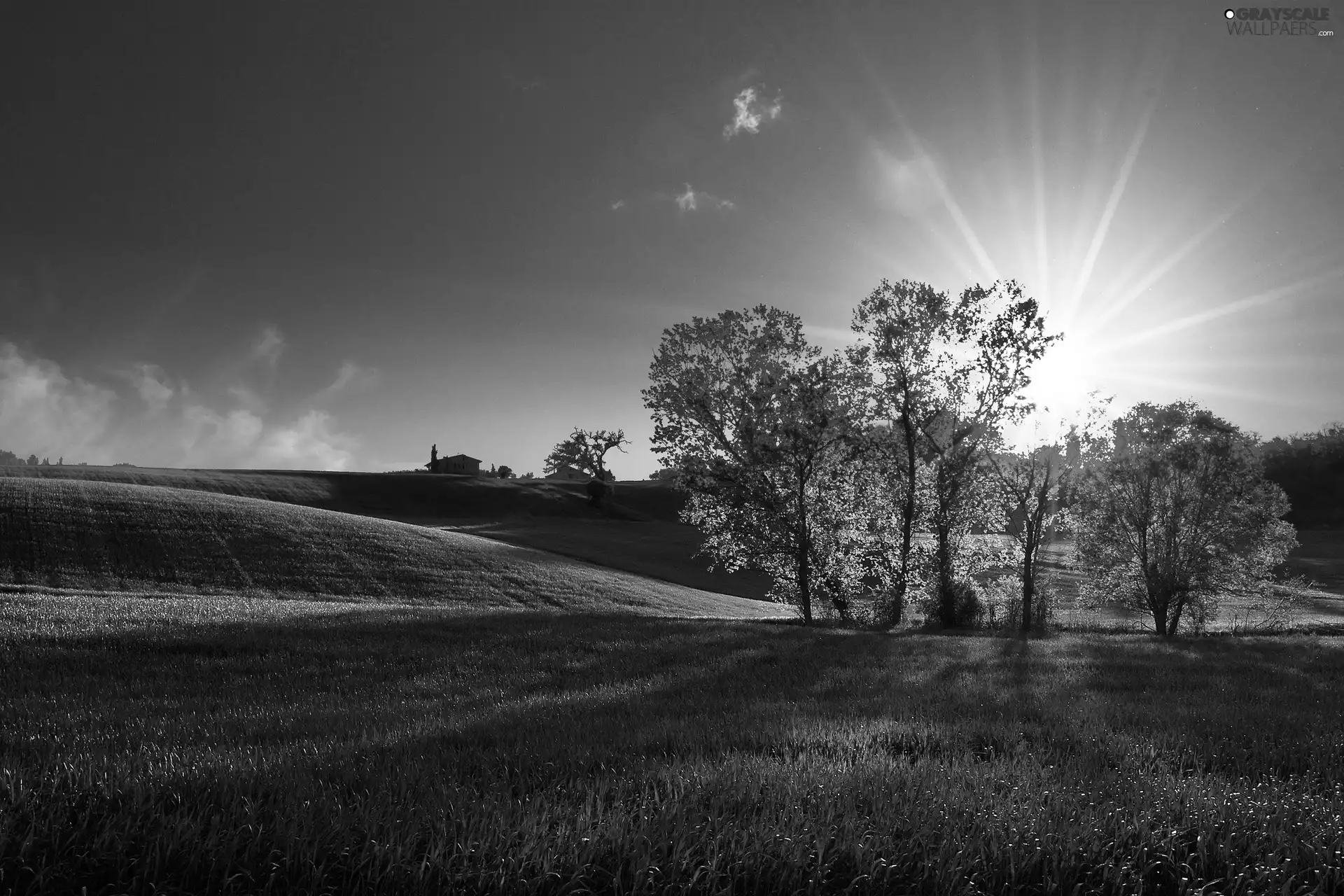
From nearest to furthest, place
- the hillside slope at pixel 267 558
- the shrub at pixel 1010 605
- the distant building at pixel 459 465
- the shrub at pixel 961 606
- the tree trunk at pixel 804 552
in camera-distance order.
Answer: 1. the shrub at pixel 961 606
2. the tree trunk at pixel 804 552
3. the shrub at pixel 1010 605
4. the hillside slope at pixel 267 558
5. the distant building at pixel 459 465

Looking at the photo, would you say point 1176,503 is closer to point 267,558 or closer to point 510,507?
point 267,558

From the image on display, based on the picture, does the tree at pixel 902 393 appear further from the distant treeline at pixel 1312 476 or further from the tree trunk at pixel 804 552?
the distant treeline at pixel 1312 476

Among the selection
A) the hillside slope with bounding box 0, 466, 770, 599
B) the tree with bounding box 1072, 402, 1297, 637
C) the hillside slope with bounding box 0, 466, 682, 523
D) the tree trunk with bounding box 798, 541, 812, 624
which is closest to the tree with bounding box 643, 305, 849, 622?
the tree trunk with bounding box 798, 541, 812, 624

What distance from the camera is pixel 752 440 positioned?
2956 cm

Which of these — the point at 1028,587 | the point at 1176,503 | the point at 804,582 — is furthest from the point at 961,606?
the point at 1176,503

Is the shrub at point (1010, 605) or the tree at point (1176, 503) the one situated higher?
the tree at point (1176, 503)

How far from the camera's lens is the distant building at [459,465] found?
13388 cm

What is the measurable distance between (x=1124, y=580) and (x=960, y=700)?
3434 cm

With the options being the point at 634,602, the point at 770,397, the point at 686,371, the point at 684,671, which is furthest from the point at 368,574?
the point at 684,671

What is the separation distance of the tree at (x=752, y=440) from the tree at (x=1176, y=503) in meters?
Answer: 14.7

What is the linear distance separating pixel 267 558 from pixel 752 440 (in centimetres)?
2851

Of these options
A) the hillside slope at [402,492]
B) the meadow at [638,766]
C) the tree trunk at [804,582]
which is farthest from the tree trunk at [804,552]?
the hillside slope at [402,492]

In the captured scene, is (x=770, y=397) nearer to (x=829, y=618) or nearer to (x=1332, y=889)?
(x=829, y=618)

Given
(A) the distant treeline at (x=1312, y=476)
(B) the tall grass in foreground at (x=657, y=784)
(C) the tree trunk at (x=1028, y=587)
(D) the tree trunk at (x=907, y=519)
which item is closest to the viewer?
(B) the tall grass in foreground at (x=657, y=784)
